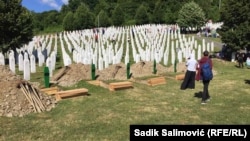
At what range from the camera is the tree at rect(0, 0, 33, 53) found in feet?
81.1

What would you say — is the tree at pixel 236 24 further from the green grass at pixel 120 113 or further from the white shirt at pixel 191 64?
the white shirt at pixel 191 64

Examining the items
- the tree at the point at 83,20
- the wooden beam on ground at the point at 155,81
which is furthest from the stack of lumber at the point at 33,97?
the tree at the point at 83,20

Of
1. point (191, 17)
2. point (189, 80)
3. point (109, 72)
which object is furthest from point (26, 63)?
point (191, 17)

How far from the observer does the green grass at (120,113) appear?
30.9ft

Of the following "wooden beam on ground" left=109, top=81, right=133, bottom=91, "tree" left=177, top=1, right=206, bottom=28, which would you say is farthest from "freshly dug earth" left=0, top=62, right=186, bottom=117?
"tree" left=177, top=1, right=206, bottom=28

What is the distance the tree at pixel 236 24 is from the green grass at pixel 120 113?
10542mm

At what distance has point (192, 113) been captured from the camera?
11.4 meters

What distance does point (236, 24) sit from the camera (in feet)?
87.5

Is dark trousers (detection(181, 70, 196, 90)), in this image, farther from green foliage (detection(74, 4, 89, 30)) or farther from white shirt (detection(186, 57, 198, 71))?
green foliage (detection(74, 4, 89, 30))

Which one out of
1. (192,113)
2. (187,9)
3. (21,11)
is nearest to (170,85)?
(192,113)

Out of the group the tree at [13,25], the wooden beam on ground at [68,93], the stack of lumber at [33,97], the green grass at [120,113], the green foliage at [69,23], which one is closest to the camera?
the green grass at [120,113]

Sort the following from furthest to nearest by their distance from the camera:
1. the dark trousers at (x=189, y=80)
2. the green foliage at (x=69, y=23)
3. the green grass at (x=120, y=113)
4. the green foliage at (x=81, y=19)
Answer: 1. the green foliage at (x=69, y=23)
2. the green foliage at (x=81, y=19)
3. the dark trousers at (x=189, y=80)
4. the green grass at (x=120, y=113)

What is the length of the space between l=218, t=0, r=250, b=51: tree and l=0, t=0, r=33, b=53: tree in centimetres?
1402

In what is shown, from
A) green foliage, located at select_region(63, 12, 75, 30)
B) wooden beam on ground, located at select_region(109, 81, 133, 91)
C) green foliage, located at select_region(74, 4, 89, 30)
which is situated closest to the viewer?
wooden beam on ground, located at select_region(109, 81, 133, 91)
